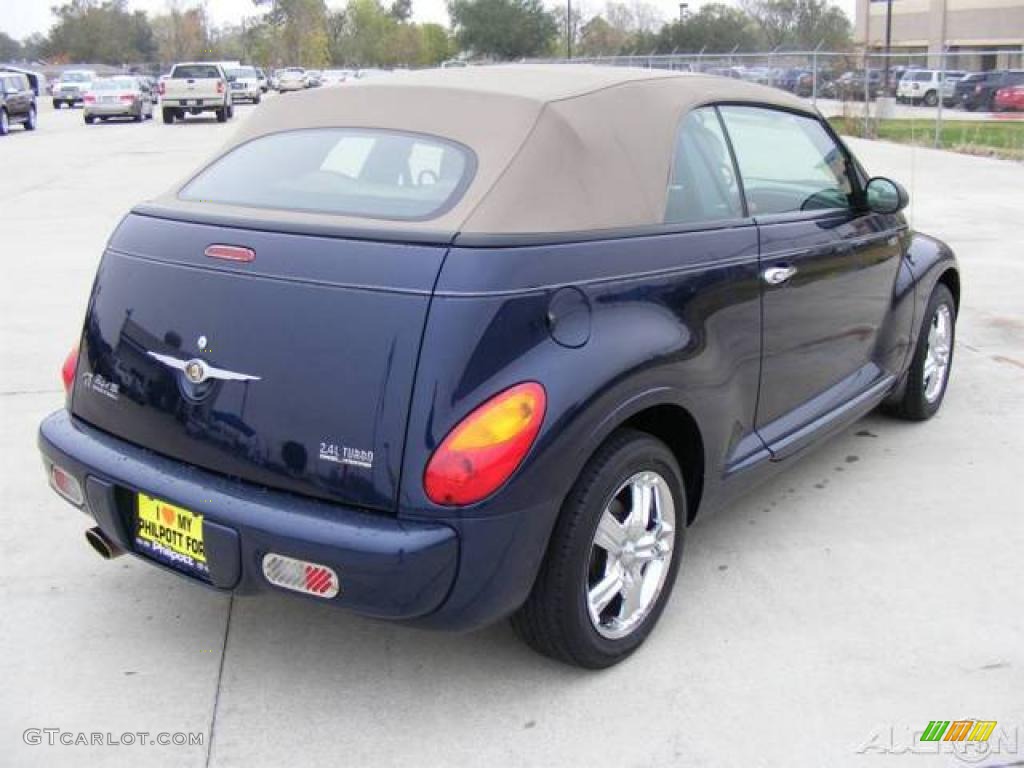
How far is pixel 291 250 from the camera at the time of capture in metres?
2.82

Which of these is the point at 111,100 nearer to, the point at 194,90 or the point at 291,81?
the point at 194,90

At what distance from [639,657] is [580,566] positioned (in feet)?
1.72

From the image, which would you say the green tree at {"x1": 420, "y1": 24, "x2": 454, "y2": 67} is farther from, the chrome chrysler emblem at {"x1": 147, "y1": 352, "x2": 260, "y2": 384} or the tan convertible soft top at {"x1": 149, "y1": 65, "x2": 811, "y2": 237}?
the chrome chrysler emblem at {"x1": 147, "y1": 352, "x2": 260, "y2": 384}

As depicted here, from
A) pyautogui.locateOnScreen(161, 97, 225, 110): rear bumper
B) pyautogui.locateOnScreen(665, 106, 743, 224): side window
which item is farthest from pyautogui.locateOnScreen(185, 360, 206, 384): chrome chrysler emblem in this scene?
pyautogui.locateOnScreen(161, 97, 225, 110): rear bumper

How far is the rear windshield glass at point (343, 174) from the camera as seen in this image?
299 centimetres

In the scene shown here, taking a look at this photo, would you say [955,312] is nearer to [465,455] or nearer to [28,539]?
[465,455]

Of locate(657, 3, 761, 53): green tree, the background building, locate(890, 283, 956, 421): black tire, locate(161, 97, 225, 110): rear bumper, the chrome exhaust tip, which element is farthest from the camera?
locate(657, 3, 761, 53): green tree

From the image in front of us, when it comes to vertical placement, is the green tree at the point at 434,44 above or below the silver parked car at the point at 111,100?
above

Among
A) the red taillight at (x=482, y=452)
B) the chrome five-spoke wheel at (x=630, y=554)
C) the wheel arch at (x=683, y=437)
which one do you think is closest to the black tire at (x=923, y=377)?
the wheel arch at (x=683, y=437)

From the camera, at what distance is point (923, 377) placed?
16.8 feet

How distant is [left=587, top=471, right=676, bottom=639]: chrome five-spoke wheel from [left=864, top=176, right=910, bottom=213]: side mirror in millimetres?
1870

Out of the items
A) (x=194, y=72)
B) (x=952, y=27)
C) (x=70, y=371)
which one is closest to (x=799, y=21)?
(x=952, y=27)

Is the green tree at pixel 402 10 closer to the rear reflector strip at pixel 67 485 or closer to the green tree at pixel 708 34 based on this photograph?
the green tree at pixel 708 34

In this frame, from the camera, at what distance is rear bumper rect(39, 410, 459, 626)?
8.38ft
